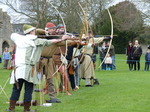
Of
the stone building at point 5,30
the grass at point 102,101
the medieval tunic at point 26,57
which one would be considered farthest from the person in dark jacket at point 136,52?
the stone building at point 5,30

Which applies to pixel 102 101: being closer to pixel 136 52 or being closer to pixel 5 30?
Answer: pixel 136 52

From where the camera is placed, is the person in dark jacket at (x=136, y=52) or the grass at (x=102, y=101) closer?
the grass at (x=102, y=101)

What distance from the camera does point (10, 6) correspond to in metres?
36.4

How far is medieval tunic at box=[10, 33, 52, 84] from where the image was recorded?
7.10m

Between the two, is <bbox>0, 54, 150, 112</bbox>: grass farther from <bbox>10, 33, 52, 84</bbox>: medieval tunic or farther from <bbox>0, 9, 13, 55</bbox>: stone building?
<bbox>0, 9, 13, 55</bbox>: stone building

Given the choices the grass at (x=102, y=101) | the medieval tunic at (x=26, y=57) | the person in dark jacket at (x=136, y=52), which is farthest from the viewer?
the person in dark jacket at (x=136, y=52)

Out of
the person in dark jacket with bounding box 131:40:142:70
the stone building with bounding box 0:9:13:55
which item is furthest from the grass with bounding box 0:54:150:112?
the stone building with bounding box 0:9:13:55

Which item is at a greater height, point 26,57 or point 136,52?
point 26,57

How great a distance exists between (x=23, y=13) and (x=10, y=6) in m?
2.35

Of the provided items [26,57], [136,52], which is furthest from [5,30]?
[26,57]

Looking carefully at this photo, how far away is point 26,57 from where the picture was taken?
23.4 ft

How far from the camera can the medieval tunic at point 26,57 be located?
7.10 m

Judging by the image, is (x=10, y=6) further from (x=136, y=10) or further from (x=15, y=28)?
(x=15, y=28)

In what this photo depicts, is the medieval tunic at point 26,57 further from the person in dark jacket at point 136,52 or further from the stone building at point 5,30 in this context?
the stone building at point 5,30
